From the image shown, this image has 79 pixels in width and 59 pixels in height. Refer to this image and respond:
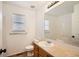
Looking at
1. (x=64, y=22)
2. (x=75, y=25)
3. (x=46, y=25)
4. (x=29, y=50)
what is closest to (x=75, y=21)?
(x=75, y=25)

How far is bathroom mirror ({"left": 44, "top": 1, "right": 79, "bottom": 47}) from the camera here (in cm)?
124

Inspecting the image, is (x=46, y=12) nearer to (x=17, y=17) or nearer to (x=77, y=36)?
(x=17, y=17)

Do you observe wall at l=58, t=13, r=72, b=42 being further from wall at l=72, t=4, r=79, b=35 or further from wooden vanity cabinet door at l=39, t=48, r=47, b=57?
wooden vanity cabinet door at l=39, t=48, r=47, b=57

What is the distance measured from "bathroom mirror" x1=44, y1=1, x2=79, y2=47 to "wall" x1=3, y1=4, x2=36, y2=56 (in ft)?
1.00

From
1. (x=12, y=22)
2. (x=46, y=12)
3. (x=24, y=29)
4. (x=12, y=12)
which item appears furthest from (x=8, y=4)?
(x=46, y=12)

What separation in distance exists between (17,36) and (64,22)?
714mm

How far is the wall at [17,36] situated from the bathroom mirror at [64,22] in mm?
306

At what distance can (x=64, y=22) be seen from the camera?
1.35m

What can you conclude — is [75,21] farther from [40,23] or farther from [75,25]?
[40,23]

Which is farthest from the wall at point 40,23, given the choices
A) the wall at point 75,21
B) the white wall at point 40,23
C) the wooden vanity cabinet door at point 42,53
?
the wall at point 75,21

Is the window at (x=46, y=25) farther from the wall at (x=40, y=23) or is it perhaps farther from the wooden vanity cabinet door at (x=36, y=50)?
the wooden vanity cabinet door at (x=36, y=50)

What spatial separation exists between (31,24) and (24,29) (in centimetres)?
13

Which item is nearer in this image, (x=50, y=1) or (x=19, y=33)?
(x=19, y=33)

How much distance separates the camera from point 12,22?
52.4 inches
